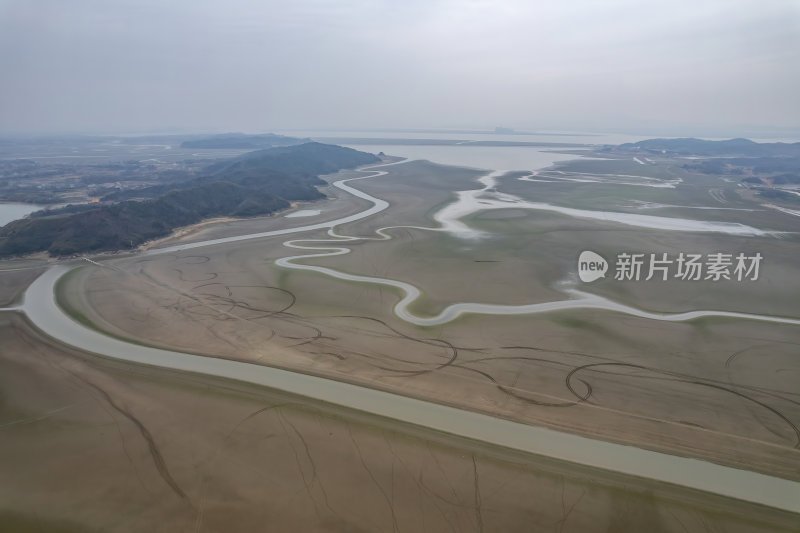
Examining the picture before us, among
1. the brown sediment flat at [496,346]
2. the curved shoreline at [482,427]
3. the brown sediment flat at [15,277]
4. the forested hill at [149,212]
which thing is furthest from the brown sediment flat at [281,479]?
the forested hill at [149,212]

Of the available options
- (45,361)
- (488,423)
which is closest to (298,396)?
(488,423)

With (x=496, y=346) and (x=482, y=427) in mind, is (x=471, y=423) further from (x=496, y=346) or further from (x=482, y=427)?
(x=496, y=346)

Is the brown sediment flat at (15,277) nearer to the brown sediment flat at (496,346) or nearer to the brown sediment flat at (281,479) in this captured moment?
the brown sediment flat at (496,346)

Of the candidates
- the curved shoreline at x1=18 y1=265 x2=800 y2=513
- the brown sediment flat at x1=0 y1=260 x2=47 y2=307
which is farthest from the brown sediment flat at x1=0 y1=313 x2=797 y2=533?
the brown sediment flat at x1=0 y1=260 x2=47 y2=307

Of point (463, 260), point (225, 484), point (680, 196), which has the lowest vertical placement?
point (225, 484)

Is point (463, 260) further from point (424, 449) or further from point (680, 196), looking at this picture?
point (680, 196)

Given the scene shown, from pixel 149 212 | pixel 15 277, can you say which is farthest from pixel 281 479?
pixel 149 212

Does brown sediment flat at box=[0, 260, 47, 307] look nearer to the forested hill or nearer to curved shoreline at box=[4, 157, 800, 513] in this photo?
the forested hill
